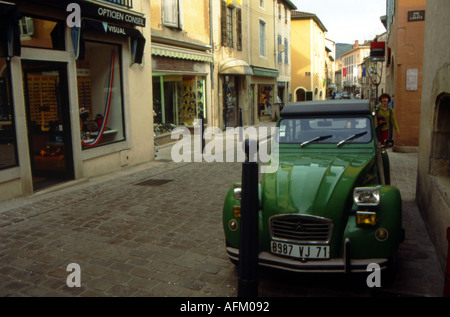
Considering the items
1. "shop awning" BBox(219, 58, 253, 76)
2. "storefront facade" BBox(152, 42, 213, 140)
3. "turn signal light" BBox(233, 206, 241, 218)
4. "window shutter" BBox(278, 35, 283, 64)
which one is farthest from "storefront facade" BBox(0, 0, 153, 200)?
"window shutter" BBox(278, 35, 283, 64)

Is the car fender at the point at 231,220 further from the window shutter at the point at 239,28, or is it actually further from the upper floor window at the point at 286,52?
the upper floor window at the point at 286,52

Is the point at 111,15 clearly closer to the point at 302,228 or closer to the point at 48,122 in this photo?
the point at 48,122

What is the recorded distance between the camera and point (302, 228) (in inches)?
136

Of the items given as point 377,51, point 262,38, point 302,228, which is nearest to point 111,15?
point 302,228

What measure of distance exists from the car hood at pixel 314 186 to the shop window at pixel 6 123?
5.10m

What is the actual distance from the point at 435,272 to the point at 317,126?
6.70ft

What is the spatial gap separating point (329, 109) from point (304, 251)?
2.21 metres

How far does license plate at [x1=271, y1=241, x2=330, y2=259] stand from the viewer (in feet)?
11.1

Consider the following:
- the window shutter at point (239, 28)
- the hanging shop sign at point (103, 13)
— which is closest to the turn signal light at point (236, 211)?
the hanging shop sign at point (103, 13)

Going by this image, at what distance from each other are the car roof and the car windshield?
0.06 meters

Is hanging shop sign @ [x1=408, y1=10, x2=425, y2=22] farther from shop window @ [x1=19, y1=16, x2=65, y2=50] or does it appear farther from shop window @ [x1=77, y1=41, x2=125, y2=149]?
shop window @ [x1=19, y1=16, x2=65, y2=50]

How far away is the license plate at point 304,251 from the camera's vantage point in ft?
11.1

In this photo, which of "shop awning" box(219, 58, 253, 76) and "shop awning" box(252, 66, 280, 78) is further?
"shop awning" box(252, 66, 280, 78)
